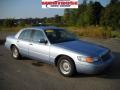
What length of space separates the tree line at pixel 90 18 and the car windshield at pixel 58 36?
21.5 metres

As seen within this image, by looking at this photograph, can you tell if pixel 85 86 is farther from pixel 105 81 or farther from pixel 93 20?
pixel 93 20

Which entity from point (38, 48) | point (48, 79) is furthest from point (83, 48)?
point (38, 48)

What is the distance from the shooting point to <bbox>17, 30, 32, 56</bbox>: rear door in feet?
24.5

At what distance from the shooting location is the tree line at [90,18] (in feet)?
131

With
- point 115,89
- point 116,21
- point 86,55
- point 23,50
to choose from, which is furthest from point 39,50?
point 116,21

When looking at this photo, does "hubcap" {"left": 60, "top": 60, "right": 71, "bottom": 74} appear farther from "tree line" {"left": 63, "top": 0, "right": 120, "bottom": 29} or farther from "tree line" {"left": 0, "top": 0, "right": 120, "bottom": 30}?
"tree line" {"left": 63, "top": 0, "right": 120, "bottom": 29}

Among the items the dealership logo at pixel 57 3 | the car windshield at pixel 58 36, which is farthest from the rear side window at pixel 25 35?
the dealership logo at pixel 57 3

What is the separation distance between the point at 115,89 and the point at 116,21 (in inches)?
1440

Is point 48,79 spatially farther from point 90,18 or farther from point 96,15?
point 96,15

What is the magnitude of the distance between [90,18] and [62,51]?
160ft

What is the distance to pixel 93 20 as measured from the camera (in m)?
56.1

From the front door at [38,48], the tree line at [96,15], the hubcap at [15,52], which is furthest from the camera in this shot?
the tree line at [96,15]

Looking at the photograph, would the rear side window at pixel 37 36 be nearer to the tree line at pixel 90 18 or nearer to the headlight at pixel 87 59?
the headlight at pixel 87 59

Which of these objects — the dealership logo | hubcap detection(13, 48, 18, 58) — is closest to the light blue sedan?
hubcap detection(13, 48, 18, 58)
